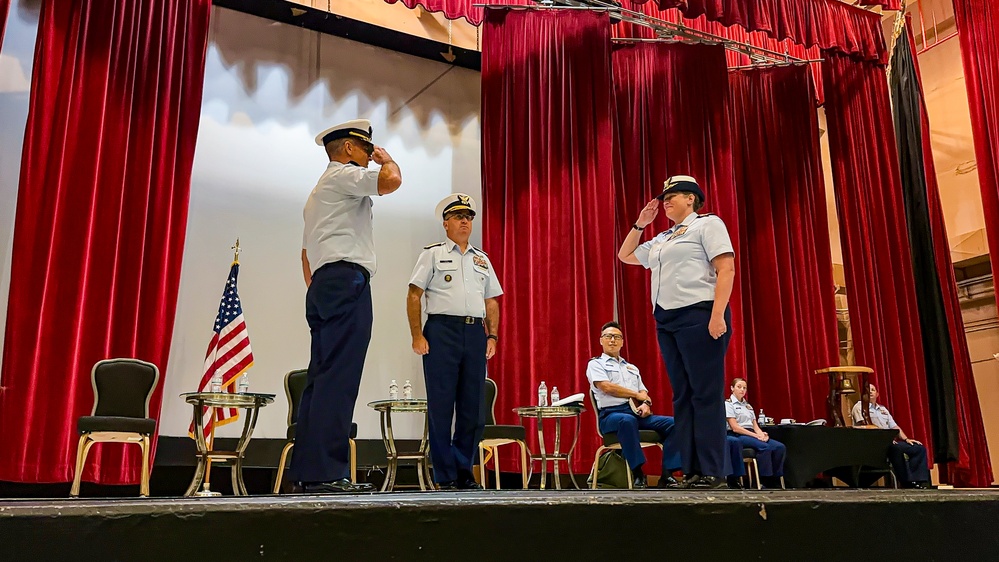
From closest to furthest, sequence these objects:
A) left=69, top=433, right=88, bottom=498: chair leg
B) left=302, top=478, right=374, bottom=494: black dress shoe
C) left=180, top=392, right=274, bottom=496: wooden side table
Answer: left=302, top=478, right=374, bottom=494: black dress shoe, left=180, top=392, right=274, bottom=496: wooden side table, left=69, top=433, right=88, bottom=498: chair leg

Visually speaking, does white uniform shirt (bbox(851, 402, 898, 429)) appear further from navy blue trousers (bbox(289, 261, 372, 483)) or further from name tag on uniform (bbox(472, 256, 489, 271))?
navy blue trousers (bbox(289, 261, 372, 483))

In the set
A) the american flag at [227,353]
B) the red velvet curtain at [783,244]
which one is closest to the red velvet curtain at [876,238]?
the red velvet curtain at [783,244]

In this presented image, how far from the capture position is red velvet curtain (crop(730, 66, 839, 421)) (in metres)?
7.02

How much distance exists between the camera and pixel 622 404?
4.45 m

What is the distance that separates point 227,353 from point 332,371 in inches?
106

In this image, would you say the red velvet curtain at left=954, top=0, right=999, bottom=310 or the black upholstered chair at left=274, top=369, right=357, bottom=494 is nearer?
the black upholstered chair at left=274, top=369, right=357, bottom=494

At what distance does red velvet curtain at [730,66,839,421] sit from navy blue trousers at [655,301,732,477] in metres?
4.33

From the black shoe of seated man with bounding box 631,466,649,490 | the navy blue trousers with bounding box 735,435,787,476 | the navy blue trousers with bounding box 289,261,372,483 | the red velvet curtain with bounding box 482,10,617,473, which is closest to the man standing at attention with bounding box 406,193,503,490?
the navy blue trousers with bounding box 289,261,372,483

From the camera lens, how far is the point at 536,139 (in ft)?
20.8

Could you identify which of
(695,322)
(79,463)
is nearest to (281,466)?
(79,463)

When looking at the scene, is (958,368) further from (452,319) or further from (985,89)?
(452,319)

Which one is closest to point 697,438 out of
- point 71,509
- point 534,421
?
point 71,509

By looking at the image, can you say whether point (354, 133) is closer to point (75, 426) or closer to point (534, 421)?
point (75, 426)

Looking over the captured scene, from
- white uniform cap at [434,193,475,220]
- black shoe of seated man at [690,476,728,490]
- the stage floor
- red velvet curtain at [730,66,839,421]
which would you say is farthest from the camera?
red velvet curtain at [730,66,839,421]
